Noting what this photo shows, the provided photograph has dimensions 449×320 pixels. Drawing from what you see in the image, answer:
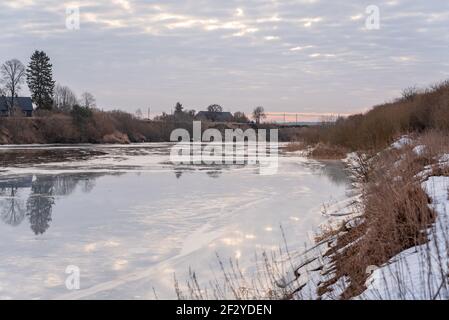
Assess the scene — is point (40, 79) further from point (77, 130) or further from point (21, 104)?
point (77, 130)

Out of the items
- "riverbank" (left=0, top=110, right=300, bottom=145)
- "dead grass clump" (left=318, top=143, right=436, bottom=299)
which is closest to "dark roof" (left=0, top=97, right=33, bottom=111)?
"riverbank" (left=0, top=110, right=300, bottom=145)

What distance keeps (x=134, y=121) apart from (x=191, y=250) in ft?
240

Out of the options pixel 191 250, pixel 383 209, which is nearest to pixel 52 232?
pixel 191 250

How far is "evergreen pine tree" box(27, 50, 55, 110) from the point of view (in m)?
75.4

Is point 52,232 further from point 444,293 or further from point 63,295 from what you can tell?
point 444,293

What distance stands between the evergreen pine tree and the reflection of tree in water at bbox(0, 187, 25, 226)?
64074mm

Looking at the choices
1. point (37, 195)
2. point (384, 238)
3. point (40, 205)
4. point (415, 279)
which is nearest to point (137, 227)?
point (40, 205)

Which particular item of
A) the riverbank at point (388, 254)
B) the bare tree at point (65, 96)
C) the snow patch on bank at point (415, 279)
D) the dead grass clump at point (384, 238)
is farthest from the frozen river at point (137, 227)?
the bare tree at point (65, 96)

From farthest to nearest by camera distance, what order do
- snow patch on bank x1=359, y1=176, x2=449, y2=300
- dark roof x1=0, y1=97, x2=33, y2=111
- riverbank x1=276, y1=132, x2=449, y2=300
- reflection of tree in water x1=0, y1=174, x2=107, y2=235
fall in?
dark roof x1=0, y1=97, x2=33, y2=111, reflection of tree in water x1=0, y1=174, x2=107, y2=235, riverbank x1=276, y1=132, x2=449, y2=300, snow patch on bank x1=359, y1=176, x2=449, y2=300

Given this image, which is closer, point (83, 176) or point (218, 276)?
point (218, 276)

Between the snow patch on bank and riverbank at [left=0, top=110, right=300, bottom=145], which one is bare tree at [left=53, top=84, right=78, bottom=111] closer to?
riverbank at [left=0, top=110, right=300, bottom=145]

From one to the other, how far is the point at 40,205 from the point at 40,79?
67873 mm

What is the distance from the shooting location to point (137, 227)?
1045 cm

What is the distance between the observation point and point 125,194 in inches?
605
